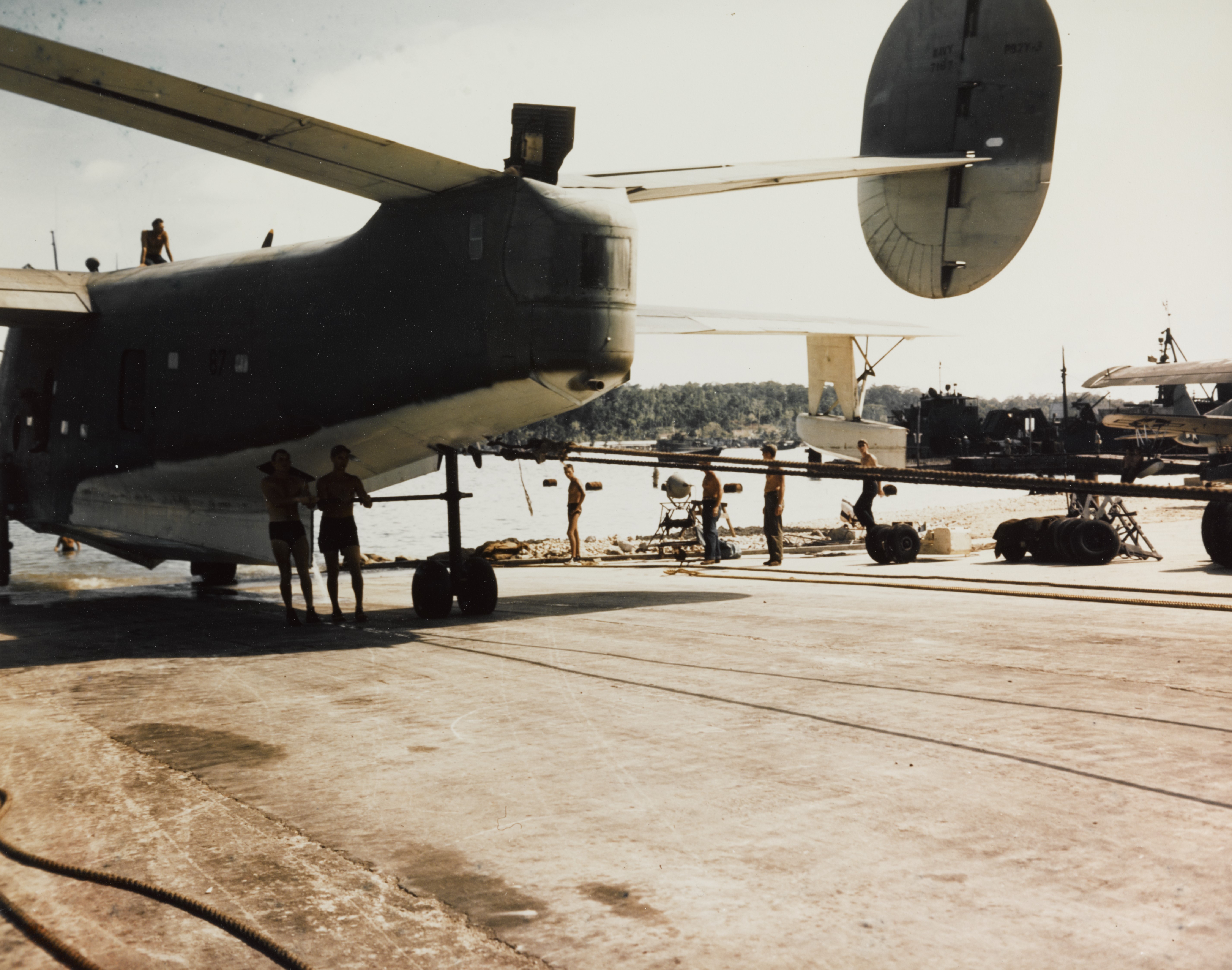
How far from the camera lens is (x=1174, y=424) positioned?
17.1m

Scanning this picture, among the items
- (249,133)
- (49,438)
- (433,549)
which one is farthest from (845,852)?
(433,549)

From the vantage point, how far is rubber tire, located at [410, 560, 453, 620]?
11531mm

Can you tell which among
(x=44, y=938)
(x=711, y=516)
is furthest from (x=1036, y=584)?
(x=44, y=938)

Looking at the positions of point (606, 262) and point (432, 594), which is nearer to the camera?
point (606, 262)

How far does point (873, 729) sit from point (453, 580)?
6.82m

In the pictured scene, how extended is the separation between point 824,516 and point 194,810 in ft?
144

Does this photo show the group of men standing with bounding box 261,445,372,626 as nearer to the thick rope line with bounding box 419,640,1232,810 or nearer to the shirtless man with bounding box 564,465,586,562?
the thick rope line with bounding box 419,640,1232,810

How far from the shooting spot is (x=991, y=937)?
3301mm

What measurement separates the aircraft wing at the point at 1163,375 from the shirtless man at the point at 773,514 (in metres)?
7.86

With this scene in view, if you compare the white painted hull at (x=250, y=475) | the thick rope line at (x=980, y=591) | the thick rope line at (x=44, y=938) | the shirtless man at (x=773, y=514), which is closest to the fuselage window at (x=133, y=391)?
the white painted hull at (x=250, y=475)

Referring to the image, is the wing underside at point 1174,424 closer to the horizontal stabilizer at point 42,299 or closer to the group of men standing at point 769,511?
the group of men standing at point 769,511

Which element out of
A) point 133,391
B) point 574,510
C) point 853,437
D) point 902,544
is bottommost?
point 902,544

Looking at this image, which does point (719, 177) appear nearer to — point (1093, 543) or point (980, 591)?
point (980, 591)

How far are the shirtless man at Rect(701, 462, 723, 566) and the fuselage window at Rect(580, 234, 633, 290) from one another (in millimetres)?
8850
